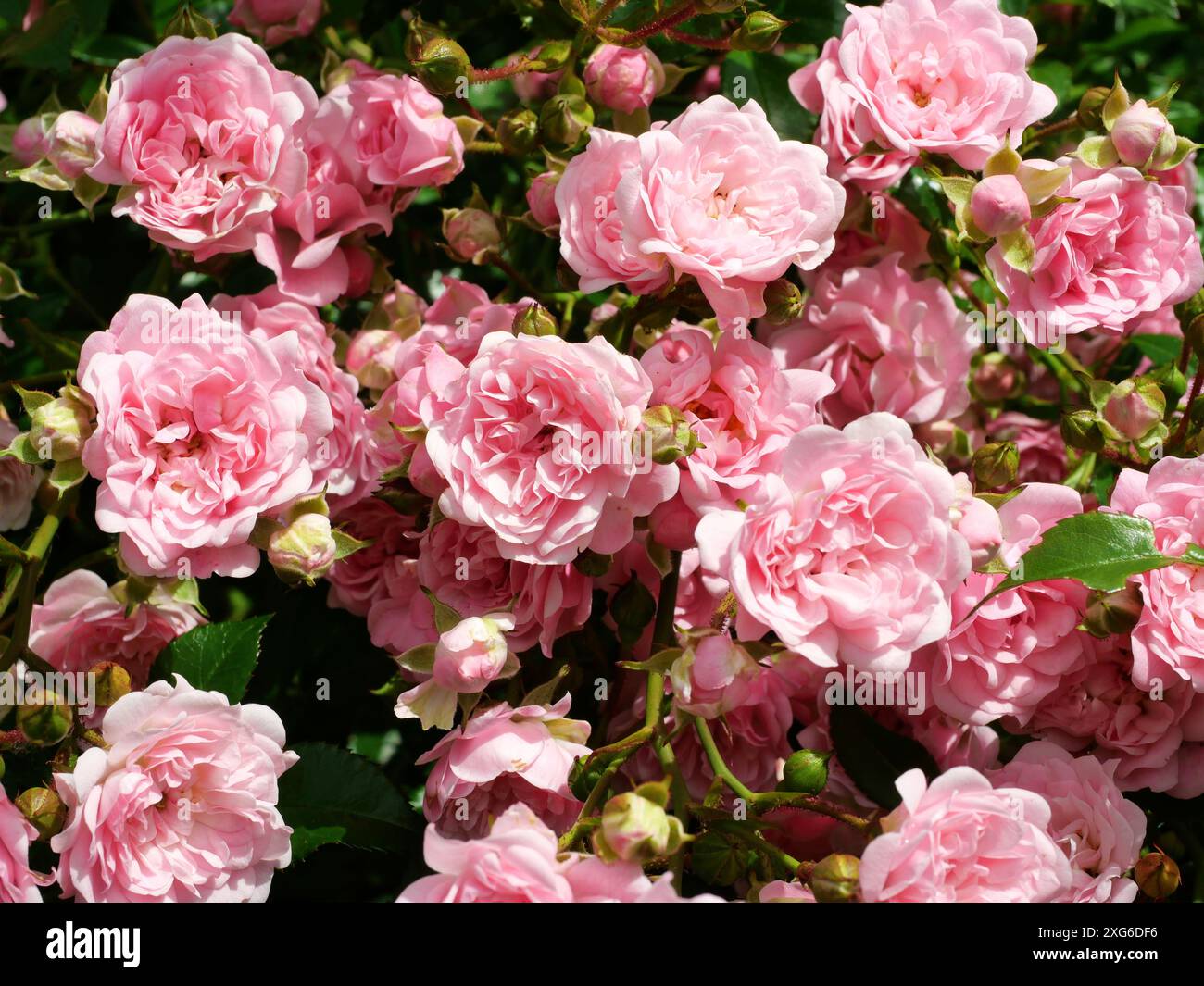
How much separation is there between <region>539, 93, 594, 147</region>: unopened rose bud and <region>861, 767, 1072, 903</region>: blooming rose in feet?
2.03

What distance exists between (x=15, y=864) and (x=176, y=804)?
129 millimetres

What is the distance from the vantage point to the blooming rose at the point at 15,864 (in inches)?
35.7

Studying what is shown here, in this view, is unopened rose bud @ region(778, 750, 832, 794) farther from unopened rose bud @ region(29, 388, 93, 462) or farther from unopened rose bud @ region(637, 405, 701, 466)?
unopened rose bud @ region(29, 388, 93, 462)

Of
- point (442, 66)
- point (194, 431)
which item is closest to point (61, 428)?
point (194, 431)

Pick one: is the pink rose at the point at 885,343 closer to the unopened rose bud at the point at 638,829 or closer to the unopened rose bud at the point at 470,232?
the unopened rose bud at the point at 470,232

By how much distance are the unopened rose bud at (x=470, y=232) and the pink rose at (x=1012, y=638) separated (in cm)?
52

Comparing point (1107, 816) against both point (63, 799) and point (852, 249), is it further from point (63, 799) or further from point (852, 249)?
point (63, 799)

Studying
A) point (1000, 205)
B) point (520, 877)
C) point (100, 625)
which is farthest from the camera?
point (100, 625)

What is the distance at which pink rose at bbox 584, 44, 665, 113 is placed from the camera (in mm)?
1111

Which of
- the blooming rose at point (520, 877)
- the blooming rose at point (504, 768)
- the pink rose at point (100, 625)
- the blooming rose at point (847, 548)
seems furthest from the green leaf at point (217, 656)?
the blooming rose at point (847, 548)

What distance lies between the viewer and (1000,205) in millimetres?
1033

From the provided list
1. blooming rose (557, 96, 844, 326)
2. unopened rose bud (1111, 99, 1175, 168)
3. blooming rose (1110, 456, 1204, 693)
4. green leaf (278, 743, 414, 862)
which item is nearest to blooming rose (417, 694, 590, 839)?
green leaf (278, 743, 414, 862)

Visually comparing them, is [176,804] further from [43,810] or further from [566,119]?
[566,119]
